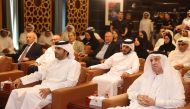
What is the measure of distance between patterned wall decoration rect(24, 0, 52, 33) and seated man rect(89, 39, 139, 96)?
548cm

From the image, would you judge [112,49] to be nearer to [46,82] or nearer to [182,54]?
[182,54]

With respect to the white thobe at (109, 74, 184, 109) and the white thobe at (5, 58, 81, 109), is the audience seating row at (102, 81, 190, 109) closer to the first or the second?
the white thobe at (109, 74, 184, 109)

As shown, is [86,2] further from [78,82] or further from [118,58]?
[78,82]

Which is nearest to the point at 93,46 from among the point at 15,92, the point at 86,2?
the point at 86,2

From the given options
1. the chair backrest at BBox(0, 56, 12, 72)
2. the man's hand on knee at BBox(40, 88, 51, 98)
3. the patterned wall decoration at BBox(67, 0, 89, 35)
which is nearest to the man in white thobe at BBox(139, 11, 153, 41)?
the patterned wall decoration at BBox(67, 0, 89, 35)

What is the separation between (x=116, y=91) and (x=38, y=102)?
1843 mm

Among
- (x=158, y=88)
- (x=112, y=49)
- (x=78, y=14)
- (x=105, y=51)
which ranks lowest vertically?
(x=105, y=51)

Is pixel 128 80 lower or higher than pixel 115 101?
lower

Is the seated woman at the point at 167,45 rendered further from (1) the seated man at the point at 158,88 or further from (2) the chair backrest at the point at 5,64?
(1) the seated man at the point at 158,88

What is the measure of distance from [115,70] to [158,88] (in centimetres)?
253

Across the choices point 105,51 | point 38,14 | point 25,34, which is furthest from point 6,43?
point 105,51

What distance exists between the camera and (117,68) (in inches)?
265

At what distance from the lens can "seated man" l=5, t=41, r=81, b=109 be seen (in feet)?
16.3

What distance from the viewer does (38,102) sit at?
4.93m
